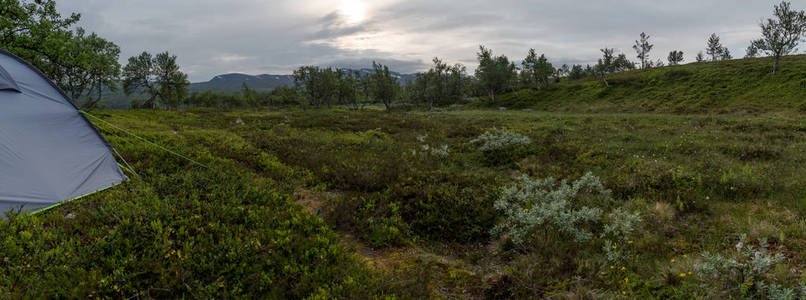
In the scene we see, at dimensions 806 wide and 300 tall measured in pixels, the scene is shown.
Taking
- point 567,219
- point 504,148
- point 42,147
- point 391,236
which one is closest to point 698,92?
point 504,148

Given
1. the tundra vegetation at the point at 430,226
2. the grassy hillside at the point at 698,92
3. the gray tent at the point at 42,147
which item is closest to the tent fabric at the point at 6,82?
the gray tent at the point at 42,147

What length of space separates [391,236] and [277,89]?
130m

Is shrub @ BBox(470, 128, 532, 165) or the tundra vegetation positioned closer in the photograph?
the tundra vegetation

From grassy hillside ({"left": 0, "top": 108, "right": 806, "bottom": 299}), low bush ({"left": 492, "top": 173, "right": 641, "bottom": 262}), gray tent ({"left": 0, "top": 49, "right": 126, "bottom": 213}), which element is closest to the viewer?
grassy hillside ({"left": 0, "top": 108, "right": 806, "bottom": 299})

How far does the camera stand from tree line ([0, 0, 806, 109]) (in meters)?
14.7

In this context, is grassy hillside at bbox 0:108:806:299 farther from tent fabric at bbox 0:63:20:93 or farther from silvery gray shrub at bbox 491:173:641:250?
tent fabric at bbox 0:63:20:93

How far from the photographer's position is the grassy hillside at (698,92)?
1473 inches

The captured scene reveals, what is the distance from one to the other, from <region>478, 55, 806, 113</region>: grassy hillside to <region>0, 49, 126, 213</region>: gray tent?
172 feet

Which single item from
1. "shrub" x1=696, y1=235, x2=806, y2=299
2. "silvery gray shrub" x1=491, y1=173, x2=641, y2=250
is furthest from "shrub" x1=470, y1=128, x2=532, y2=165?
"shrub" x1=696, y1=235, x2=806, y2=299

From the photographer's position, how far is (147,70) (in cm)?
7069

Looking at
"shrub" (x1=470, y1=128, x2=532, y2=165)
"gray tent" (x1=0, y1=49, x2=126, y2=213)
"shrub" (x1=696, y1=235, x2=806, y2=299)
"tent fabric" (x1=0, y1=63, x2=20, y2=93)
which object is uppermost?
"tent fabric" (x1=0, y1=63, x2=20, y2=93)

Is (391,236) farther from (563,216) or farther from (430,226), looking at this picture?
(563,216)

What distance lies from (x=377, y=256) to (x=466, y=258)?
152 cm

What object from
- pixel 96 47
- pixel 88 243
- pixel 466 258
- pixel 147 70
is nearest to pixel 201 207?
pixel 88 243
